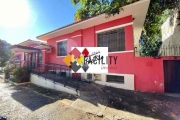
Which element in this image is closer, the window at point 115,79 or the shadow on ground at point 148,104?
the shadow on ground at point 148,104

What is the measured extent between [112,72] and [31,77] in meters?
7.18

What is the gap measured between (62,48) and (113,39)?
217 inches

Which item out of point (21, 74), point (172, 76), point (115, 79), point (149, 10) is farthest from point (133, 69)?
point (21, 74)

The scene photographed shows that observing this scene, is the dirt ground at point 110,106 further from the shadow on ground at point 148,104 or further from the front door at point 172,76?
the front door at point 172,76

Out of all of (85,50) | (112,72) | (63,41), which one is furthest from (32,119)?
(63,41)

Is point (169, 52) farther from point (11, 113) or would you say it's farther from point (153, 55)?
point (11, 113)

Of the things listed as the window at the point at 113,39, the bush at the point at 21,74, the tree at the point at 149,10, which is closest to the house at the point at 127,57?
the window at the point at 113,39

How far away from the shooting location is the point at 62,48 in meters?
11.4

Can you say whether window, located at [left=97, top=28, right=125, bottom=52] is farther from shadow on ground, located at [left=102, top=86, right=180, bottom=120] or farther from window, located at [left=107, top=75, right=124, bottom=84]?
shadow on ground, located at [left=102, top=86, right=180, bottom=120]

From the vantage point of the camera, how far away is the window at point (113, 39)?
7518 mm

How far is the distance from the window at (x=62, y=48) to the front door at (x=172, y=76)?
26.4 ft

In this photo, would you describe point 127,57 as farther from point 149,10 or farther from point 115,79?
point 149,10

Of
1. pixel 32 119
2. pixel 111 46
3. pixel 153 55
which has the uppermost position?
pixel 111 46

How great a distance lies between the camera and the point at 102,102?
523 cm
